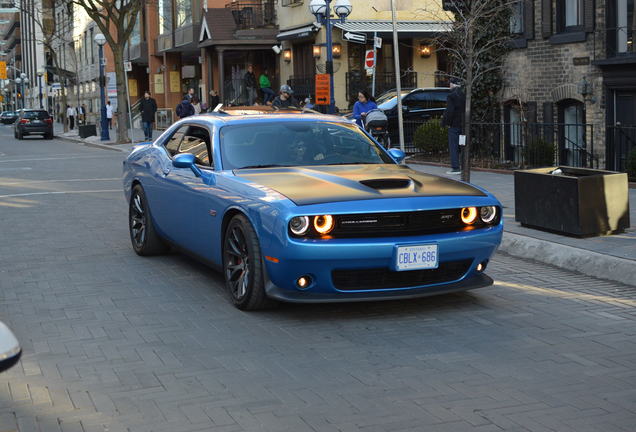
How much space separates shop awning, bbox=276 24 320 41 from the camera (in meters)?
37.1

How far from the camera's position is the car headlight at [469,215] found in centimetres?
748

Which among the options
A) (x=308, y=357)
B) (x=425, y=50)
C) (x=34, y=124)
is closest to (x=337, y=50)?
(x=425, y=50)

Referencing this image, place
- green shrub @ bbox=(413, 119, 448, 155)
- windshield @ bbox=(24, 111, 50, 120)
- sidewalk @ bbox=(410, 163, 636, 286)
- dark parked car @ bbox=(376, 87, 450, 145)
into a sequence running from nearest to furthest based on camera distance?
sidewalk @ bbox=(410, 163, 636, 286)
green shrub @ bbox=(413, 119, 448, 155)
dark parked car @ bbox=(376, 87, 450, 145)
windshield @ bbox=(24, 111, 50, 120)

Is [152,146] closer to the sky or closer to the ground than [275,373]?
closer to the sky

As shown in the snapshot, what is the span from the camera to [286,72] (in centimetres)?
4181

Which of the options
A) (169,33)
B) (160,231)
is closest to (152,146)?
(160,231)

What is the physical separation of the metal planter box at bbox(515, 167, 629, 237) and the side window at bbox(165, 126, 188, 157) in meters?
4.00

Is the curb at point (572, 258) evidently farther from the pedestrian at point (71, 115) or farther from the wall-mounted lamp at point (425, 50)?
the pedestrian at point (71, 115)

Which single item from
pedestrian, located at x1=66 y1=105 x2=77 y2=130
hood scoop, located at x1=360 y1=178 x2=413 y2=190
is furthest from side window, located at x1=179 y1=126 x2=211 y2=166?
pedestrian, located at x1=66 y1=105 x2=77 y2=130

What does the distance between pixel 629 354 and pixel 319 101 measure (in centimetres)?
1893

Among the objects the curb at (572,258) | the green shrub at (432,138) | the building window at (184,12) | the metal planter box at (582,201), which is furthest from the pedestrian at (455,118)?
the building window at (184,12)

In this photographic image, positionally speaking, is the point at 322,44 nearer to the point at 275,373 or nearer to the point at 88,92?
the point at 275,373

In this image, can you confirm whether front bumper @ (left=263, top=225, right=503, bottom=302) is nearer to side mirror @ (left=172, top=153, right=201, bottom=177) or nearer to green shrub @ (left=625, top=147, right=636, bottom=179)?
side mirror @ (left=172, top=153, right=201, bottom=177)

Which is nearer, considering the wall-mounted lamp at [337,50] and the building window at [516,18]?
the building window at [516,18]
